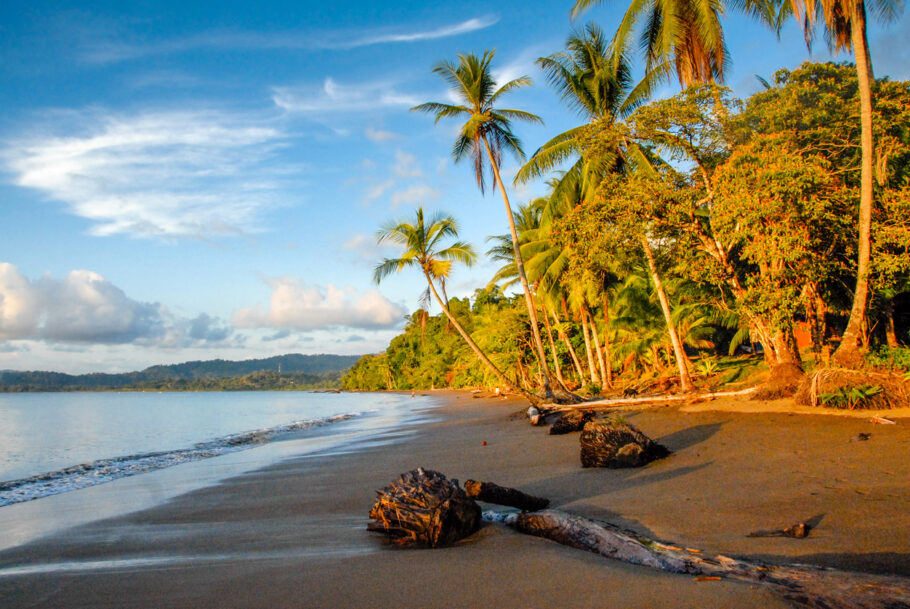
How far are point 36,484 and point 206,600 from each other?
9.37 m

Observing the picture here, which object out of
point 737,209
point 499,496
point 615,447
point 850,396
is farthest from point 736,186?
point 499,496

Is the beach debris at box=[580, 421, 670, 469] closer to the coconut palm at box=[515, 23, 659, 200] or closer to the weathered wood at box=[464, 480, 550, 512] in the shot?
the weathered wood at box=[464, 480, 550, 512]

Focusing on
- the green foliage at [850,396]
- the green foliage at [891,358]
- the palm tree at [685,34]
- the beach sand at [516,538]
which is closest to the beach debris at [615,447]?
the beach sand at [516,538]

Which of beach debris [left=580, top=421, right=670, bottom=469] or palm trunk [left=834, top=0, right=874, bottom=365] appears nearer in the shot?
beach debris [left=580, top=421, right=670, bottom=469]

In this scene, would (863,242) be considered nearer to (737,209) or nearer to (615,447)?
(737,209)

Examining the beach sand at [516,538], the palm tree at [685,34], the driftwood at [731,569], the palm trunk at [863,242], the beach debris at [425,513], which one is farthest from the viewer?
the palm tree at [685,34]

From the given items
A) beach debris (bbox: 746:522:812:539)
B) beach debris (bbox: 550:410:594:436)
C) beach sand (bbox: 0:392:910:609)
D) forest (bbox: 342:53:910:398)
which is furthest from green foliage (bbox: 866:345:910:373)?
beach debris (bbox: 746:522:812:539)

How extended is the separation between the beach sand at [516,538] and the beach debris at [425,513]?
0.13m

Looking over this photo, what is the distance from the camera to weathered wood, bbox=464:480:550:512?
15.4ft

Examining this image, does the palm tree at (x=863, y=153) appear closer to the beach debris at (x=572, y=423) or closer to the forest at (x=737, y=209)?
the forest at (x=737, y=209)

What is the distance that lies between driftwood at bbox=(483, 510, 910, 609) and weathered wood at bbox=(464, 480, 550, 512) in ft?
1.90

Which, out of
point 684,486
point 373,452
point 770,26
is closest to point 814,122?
point 770,26

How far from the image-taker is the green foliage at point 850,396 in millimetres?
8664

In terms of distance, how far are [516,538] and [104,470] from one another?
11.0m
